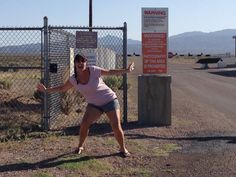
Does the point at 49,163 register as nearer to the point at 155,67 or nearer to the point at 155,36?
the point at 155,67

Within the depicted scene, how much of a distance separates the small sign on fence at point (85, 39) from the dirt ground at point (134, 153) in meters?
1.64

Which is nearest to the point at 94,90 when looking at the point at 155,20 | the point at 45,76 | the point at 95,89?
the point at 95,89

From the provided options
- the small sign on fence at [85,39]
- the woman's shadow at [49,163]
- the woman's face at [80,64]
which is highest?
the small sign on fence at [85,39]

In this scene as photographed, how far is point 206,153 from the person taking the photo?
9.84m

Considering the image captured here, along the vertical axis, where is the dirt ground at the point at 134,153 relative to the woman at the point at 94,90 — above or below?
below

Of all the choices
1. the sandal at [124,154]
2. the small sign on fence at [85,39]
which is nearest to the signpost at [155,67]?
the small sign on fence at [85,39]

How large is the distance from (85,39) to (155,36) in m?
1.49

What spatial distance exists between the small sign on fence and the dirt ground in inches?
64.6

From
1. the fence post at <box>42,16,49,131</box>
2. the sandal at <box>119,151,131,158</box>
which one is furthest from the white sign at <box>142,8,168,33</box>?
the sandal at <box>119,151,131,158</box>

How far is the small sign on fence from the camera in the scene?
12.0 metres

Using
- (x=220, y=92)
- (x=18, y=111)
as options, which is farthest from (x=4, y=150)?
(x=220, y=92)

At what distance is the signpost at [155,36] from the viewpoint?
12562mm

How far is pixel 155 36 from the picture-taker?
41.3 ft

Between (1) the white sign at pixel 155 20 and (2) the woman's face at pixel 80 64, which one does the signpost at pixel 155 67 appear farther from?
(2) the woman's face at pixel 80 64
